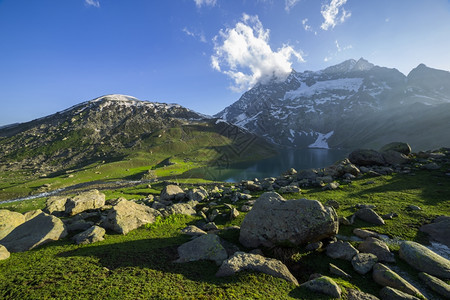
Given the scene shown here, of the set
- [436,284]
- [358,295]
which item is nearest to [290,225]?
[358,295]

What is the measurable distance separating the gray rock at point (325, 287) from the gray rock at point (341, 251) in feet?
9.30

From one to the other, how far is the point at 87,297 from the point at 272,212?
8691mm

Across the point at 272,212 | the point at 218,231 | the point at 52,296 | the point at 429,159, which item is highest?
the point at 429,159

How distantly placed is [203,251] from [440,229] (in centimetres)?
1489

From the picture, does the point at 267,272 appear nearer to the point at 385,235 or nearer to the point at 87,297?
the point at 87,297

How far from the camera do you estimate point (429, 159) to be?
2888 centimetres

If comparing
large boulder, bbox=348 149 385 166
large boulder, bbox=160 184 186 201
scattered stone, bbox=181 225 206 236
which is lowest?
large boulder, bbox=160 184 186 201

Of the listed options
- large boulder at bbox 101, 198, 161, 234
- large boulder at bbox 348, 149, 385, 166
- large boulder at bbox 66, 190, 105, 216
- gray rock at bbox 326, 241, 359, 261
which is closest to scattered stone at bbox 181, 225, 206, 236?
large boulder at bbox 101, 198, 161, 234

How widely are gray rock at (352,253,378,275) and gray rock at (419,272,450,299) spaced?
5.13 ft

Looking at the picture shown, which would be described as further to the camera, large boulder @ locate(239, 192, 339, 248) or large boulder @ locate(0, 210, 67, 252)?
large boulder @ locate(239, 192, 339, 248)

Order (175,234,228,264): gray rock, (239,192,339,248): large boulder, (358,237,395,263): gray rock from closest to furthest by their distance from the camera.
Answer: (175,234,228,264): gray rock
(358,237,395,263): gray rock
(239,192,339,248): large boulder

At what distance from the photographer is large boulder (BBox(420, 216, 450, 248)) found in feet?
34.9

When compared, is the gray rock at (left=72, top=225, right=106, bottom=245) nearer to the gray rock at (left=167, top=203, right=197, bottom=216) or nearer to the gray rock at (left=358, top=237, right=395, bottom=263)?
the gray rock at (left=167, top=203, right=197, bottom=216)

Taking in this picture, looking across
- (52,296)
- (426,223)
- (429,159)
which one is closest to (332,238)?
(426,223)
